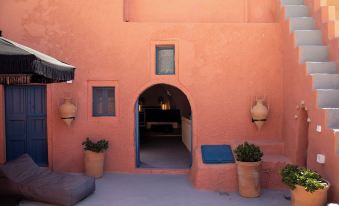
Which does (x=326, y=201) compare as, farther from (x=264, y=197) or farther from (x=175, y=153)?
(x=175, y=153)

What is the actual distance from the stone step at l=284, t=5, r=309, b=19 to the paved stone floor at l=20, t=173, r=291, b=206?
4.13 m

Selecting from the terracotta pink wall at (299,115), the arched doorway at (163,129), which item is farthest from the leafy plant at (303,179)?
the arched doorway at (163,129)

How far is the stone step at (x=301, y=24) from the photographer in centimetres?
788

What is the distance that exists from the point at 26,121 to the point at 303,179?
6.77 m

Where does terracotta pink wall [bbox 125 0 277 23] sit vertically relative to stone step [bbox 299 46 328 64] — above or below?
above

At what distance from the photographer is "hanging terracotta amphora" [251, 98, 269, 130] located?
27.4 feet

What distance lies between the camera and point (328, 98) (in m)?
6.20

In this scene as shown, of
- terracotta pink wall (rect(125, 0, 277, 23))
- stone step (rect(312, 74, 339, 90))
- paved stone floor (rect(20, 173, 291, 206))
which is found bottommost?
paved stone floor (rect(20, 173, 291, 206))

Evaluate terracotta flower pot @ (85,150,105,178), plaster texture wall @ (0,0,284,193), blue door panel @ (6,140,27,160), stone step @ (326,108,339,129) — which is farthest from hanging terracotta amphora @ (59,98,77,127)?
stone step @ (326,108,339,129)

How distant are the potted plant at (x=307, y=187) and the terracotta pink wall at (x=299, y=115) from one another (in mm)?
295

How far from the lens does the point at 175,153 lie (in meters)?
11.1

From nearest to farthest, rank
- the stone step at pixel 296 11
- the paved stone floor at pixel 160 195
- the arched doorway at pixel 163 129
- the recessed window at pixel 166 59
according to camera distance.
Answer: the paved stone floor at pixel 160 195 < the stone step at pixel 296 11 < the recessed window at pixel 166 59 < the arched doorway at pixel 163 129

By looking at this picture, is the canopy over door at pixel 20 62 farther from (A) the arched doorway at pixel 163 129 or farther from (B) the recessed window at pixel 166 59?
(A) the arched doorway at pixel 163 129

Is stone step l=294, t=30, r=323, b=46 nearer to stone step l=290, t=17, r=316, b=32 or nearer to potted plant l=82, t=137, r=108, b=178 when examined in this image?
stone step l=290, t=17, r=316, b=32
